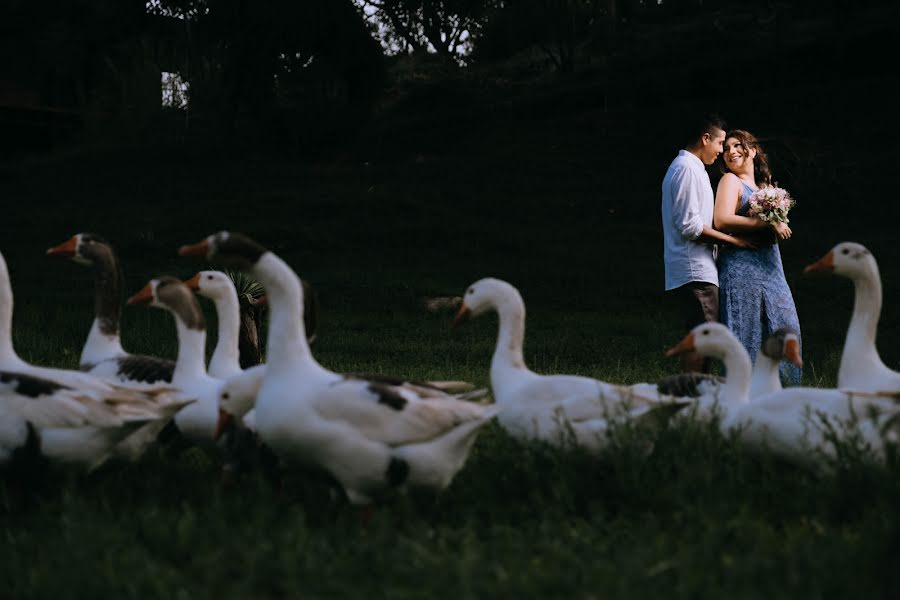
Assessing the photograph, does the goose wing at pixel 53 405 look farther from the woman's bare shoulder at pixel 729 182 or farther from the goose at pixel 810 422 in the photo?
the woman's bare shoulder at pixel 729 182

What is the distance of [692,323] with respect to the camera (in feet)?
28.4

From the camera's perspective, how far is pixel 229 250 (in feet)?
16.5

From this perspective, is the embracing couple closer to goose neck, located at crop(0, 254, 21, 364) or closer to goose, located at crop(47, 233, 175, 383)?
goose, located at crop(47, 233, 175, 383)

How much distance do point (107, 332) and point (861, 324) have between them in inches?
180

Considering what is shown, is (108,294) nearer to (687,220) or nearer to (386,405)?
(386,405)

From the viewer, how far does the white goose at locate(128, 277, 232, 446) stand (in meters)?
5.84

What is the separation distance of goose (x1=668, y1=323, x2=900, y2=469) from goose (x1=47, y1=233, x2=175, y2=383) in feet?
10.9

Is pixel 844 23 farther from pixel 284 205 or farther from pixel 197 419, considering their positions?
pixel 197 419

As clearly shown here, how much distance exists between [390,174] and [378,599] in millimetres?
26031

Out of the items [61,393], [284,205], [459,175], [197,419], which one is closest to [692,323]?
[197,419]

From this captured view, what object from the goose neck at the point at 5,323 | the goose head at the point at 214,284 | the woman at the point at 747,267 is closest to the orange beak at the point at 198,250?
the goose neck at the point at 5,323

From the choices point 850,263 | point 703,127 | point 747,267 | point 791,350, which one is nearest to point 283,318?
point 791,350

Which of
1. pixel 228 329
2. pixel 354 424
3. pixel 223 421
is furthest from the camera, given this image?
pixel 228 329

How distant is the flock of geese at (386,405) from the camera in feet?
15.8
